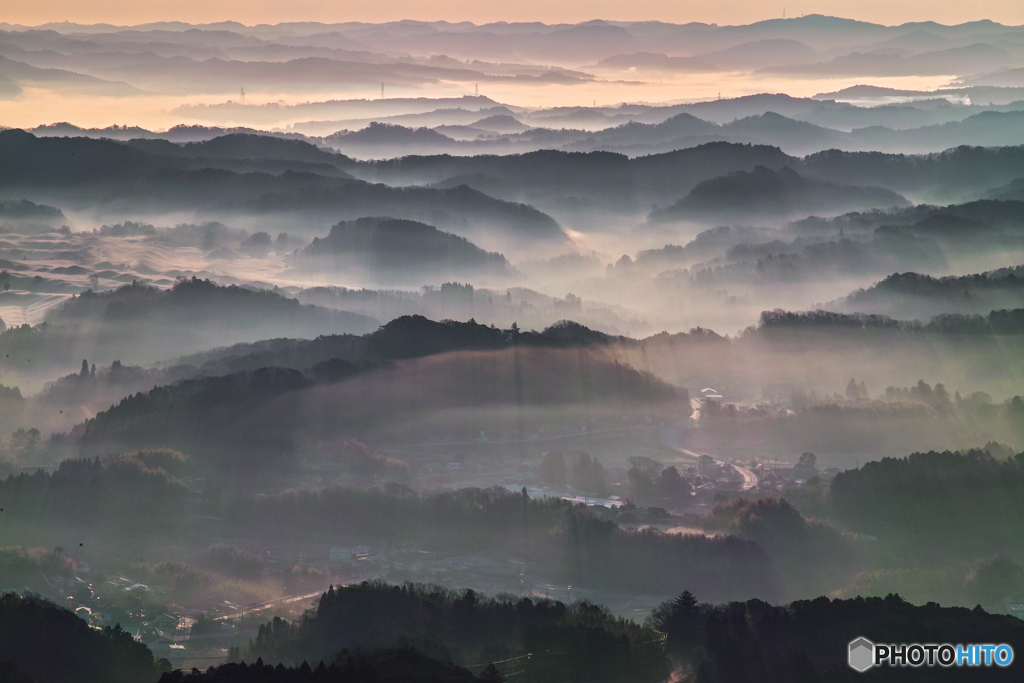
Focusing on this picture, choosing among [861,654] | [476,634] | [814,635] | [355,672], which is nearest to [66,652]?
[355,672]

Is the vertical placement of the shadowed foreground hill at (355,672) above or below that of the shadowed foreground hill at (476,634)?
below

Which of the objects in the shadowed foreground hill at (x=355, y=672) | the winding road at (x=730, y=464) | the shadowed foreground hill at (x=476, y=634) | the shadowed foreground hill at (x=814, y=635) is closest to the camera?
the shadowed foreground hill at (x=355, y=672)

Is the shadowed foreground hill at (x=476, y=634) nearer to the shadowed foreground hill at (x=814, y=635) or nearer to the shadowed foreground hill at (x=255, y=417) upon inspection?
the shadowed foreground hill at (x=814, y=635)

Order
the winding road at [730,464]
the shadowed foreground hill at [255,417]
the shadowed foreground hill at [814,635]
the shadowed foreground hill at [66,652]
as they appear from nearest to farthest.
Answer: the shadowed foreground hill at [66,652] → the shadowed foreground hill at [814,635] → the winding road at [730,464] → the shadowed foreground hill at [255,417]

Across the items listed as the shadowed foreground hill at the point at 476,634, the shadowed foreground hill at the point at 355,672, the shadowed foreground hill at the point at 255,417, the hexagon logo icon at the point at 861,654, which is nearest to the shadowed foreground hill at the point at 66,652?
the shadowed foreground hill at the point at 476,634

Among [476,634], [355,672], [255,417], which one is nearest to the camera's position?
[355,672]

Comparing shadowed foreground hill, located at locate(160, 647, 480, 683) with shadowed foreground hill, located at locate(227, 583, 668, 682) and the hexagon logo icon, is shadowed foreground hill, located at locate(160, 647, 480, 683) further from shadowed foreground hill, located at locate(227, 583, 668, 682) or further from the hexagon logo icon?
the hexagon logo icon

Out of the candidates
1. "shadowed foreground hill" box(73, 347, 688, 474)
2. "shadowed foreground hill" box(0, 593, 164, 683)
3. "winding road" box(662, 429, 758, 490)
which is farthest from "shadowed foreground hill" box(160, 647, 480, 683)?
"winding road" box(662, 429, 758, 490)

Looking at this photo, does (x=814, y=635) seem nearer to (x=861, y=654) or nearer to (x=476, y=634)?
(x=861, y=654)
